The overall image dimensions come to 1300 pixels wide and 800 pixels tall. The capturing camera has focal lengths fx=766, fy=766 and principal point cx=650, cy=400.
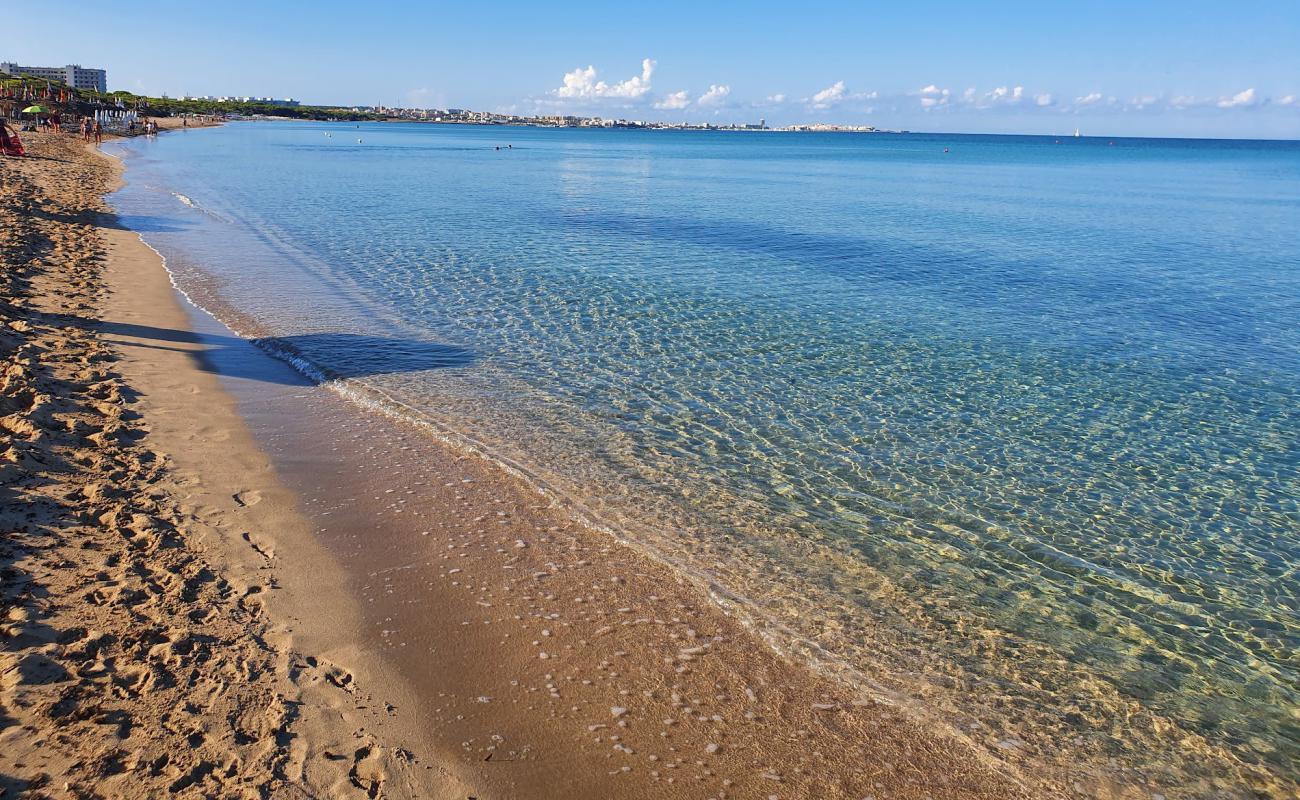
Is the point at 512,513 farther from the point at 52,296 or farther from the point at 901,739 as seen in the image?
the point at 52,296

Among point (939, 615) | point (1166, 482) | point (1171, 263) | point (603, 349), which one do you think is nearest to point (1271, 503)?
point (1166, 482)

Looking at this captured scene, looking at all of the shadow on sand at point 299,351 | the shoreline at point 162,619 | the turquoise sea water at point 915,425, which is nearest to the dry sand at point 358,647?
the shoreline at point 162,619

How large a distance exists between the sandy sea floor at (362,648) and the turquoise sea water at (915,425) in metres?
0.73

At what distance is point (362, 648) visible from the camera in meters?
6.00

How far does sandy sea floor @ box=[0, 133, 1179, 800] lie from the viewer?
189 inches

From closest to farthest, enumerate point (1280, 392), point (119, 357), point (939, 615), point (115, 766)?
point (115, 766) → point (939, 615) → point (119, 357) → point (1280, 392)

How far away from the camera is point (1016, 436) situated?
11.4m

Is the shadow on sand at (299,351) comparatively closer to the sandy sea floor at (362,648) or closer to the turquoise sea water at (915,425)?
the turquoise sea water at (915,425)

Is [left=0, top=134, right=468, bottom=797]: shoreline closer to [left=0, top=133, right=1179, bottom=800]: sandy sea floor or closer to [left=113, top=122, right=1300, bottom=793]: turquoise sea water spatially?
[left=0, top=133, right=1179, bottom=800]: sandy sea floor

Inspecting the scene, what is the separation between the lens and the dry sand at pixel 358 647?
4.81 meters

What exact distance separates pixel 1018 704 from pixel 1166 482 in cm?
580

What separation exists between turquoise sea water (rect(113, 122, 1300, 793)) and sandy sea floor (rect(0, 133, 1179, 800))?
73 centimetres

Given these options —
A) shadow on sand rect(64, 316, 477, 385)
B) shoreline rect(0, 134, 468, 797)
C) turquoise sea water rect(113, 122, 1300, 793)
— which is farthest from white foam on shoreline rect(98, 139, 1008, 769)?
shoreline rect(0, 134, 468, 797)

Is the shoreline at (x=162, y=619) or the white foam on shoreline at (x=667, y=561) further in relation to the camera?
the white foam on shoreline at (x=667, y=561)
